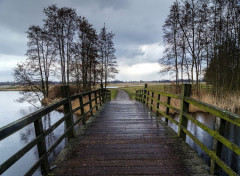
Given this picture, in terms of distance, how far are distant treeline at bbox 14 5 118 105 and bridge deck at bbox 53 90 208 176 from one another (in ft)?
50.8

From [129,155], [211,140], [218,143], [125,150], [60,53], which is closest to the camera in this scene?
[218,143]

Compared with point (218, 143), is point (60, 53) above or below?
above

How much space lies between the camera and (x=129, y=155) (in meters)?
3.23

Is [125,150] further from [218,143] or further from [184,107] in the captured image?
[184,107]

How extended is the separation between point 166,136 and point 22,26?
20.5 metres

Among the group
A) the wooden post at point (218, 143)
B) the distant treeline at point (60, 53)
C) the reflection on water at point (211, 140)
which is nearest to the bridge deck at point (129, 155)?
the wooden post at point (218, 143)

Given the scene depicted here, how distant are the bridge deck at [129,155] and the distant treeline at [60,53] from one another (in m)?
15.5

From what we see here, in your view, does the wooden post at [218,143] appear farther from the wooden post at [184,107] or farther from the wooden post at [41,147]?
the wooden post at [41,147]

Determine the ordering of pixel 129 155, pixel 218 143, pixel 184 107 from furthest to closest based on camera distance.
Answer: pixel 184 107 → pixel 129 155 → pixel 218 143

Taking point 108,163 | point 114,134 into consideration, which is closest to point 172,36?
point 114,134

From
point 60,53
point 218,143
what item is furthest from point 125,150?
point 60,53

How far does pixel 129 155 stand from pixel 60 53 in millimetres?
17946

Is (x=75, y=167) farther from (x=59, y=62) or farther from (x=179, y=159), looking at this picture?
(x=59, y=62)

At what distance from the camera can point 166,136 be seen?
14.2 feet
